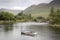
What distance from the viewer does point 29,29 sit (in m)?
5.56

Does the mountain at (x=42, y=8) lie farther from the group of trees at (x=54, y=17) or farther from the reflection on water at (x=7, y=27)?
the reflection on water at (x=7, y=27)

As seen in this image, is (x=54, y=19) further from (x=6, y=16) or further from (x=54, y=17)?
(x=6, y=16)

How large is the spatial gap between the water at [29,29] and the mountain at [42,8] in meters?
0.36

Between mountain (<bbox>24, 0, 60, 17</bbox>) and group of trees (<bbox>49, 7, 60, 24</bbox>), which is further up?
mountain (<bbox>24, 0, 60, 17</bbox>)

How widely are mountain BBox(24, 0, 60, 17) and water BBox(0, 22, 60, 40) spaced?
0.36 meters

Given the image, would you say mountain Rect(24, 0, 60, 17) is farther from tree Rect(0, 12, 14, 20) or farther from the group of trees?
tree Rect(0, 12, 14, 20)

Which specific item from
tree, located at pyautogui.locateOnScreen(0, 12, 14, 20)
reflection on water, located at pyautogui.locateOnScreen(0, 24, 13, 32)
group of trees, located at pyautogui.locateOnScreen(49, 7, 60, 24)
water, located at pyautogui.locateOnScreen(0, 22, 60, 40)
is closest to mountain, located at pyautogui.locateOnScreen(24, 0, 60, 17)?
group of trees, located at pyautogui.locateOnScreen(49, 7, 60, 24)

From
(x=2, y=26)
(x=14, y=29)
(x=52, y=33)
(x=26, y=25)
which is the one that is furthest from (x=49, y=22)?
(x=2, y=26)

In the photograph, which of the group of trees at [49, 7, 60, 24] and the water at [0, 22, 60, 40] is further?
the group of trees at [49, 7, 60, 24]

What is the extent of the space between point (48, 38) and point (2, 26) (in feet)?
5.25

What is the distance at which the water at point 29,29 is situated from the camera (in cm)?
532

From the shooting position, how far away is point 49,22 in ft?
18.9

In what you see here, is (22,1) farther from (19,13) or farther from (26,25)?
(26,25)

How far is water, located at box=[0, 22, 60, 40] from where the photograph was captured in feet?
17.4
